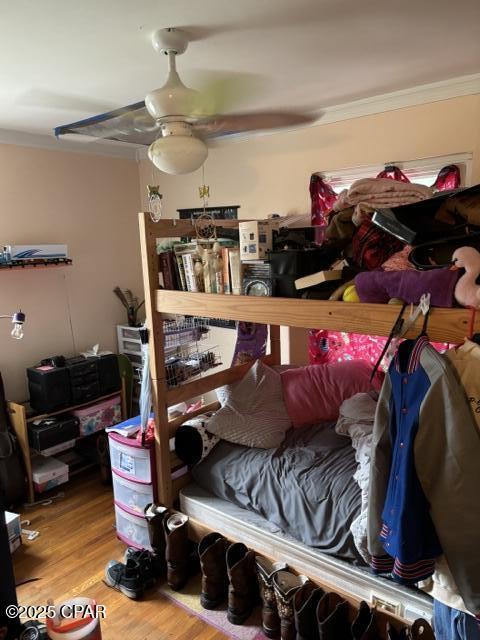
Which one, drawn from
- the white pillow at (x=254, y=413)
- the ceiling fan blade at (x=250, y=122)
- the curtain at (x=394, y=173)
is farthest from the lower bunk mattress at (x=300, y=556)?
the ceiling fan blade at (x=250, y=122)

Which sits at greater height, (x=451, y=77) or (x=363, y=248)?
(x=451, y=77)

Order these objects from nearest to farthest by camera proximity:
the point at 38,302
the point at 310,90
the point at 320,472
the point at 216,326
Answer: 1. the point at 320,472
2. the point at 310,90
3. the point at 38,302
4. the point at 216,326

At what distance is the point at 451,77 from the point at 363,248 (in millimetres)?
1384

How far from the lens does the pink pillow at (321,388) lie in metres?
2.52

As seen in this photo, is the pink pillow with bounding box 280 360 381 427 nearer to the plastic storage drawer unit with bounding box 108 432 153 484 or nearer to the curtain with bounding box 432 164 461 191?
the plastic storage drawer unit with bounding box 108 432 153 484

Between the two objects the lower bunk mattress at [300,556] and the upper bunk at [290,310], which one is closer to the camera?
the upper bunk at [290,310]

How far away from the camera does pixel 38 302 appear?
3.34m

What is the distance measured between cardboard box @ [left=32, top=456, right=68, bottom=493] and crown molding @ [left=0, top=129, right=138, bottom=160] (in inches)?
89.8

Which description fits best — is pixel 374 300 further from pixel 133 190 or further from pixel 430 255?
pixel 133 190

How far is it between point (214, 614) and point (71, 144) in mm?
3289

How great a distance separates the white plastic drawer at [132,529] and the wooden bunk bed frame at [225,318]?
0.23 metres

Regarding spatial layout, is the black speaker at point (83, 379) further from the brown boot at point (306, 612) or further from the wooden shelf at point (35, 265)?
the brown boot at point (306, 612)

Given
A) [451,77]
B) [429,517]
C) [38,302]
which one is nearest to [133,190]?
[38,302]

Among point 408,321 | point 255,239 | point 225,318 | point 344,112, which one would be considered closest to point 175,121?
point 255,239
